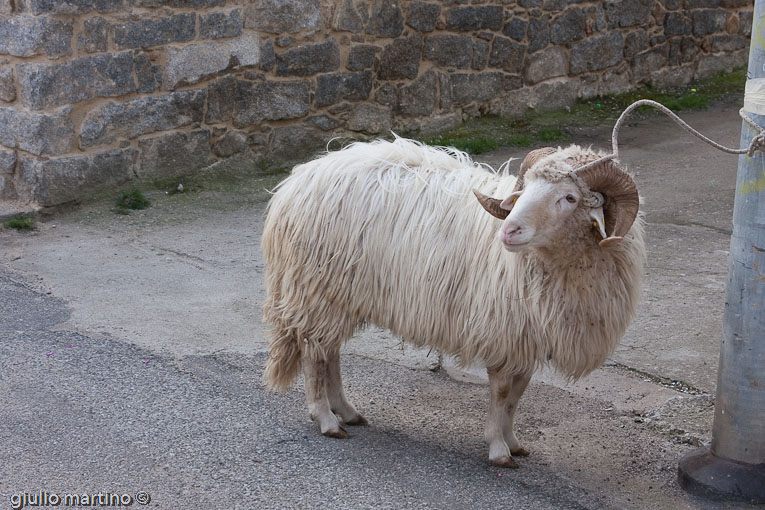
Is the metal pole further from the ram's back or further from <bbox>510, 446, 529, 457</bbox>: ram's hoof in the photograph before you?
the ram's back

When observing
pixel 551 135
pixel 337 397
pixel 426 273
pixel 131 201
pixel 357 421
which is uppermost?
pixel 426 273

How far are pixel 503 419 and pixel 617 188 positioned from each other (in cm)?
111

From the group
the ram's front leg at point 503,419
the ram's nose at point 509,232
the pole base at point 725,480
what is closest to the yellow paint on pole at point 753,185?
the ram's nose at point 509,232

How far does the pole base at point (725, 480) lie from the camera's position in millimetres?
3256

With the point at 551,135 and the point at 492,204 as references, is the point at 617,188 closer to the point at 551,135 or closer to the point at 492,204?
the point at 492,204

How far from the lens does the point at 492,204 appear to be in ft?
11.0

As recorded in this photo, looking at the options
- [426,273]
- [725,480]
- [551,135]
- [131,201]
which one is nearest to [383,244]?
[426,273]

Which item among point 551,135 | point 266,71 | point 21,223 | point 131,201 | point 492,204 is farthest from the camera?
point 551,135

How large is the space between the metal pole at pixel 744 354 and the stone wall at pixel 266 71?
5.11 m

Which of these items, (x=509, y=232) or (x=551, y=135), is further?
(x=551, y=135)

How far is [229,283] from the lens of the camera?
18.3ft

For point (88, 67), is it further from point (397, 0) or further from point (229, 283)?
point (397, 0)

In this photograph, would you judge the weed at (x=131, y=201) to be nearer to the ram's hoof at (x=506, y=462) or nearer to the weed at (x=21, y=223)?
the weed at (x=21, y=223)

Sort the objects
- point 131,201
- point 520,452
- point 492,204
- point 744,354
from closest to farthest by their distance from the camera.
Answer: point 744,354 < point 492,204 < point 520,452 < point 131,201
